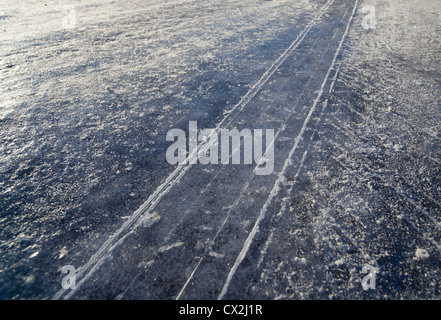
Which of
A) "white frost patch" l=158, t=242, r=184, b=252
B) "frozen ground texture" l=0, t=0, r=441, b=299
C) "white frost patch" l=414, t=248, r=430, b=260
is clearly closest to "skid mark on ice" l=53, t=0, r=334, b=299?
"frozen ground texture" l=0, t=0, r=441, b=299

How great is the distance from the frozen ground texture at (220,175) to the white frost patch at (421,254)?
0.5 inches

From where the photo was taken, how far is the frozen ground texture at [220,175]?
7.94 feet

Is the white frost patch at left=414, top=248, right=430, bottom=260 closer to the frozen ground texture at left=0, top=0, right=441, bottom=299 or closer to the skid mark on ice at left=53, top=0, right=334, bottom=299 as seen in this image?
the frozen ground texture at left=0, top=0, right=441, bottom=299

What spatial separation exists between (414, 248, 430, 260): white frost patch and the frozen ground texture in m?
0.01

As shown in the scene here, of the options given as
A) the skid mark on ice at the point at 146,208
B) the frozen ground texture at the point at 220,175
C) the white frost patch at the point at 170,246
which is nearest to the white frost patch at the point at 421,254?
the frozen ground texture at the point at 220,175

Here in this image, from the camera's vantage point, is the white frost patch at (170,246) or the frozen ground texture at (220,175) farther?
the white frost patch at (170,246)

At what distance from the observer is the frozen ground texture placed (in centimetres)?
242

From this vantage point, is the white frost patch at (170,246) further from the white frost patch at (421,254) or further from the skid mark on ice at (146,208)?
the white frost patch at (421,254)

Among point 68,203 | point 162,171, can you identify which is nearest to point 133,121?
point 162,171

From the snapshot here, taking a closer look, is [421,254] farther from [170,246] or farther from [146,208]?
[146,208]

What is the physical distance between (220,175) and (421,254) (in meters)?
2.39

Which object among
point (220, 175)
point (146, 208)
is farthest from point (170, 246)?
point (220, 175)

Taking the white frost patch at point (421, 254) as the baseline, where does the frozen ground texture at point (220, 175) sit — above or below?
above

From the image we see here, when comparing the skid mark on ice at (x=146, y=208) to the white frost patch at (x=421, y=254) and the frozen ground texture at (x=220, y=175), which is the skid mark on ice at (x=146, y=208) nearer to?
the frozen ground texture at (x=220, y=175)
